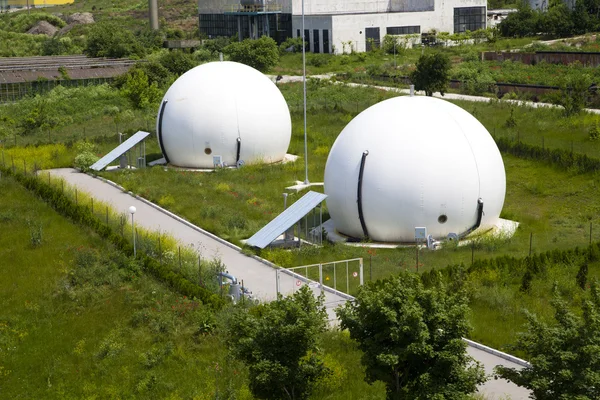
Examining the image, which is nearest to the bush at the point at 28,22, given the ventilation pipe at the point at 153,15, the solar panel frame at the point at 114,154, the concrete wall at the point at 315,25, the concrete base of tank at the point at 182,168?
the ventilation pipe at the point at 153,15

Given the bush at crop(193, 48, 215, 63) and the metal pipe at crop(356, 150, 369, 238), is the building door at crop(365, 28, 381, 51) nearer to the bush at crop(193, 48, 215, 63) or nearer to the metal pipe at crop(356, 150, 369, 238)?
the bush at crop(193, 48, 215, 63)

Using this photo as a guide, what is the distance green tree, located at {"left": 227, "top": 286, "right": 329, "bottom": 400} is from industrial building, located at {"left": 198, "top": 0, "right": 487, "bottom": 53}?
62483 millimetres

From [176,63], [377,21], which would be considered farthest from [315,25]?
[176,63]

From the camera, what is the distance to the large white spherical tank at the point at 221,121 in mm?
38188

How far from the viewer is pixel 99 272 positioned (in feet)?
84.2

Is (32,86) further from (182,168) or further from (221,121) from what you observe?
(221,121)

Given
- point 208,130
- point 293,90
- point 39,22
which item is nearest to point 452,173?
point 208,130

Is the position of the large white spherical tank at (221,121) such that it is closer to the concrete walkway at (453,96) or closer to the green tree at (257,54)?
the concrete walkway at (453,96)

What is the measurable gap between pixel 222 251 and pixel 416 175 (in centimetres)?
606

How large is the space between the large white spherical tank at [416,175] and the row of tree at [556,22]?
55220 mm

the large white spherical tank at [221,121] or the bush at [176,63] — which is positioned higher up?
the bush at [176,63]

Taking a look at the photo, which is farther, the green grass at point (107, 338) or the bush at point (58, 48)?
the bush at point (58, 48)

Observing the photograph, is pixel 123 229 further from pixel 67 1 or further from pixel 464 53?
pixel 67 1

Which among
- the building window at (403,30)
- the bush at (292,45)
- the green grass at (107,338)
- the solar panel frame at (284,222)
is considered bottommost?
the green grass at (107,338)
